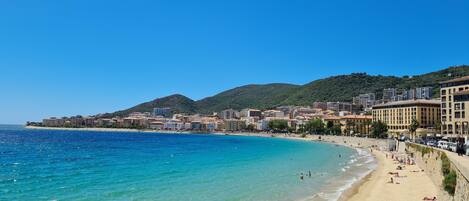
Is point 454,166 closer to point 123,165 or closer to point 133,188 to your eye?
point 133,188

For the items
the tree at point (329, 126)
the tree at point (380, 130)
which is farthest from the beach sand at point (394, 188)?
the tree at point (329, 126)

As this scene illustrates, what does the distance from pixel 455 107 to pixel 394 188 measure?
1406 inches

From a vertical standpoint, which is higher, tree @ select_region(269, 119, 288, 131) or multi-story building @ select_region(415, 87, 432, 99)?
multi-story building @ select_region(415, 87, 432, 99)

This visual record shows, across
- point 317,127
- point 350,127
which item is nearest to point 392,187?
point 350,127

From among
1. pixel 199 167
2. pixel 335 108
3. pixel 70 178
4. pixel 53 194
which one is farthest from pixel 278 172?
pixel 335 108

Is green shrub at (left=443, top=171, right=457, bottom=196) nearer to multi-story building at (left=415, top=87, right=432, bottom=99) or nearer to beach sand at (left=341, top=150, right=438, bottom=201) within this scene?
beach sand at (left=341, top=150, right=438, bottom=201)

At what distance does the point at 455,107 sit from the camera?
5888cm

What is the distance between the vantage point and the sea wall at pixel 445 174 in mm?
17156

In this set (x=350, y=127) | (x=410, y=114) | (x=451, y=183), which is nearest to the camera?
(x=451, y=183)

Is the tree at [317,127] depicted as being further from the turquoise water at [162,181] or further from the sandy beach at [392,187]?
the sandy beach at [392,187]

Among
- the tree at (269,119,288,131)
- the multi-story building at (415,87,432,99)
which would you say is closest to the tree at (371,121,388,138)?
the tree at (269,119,288,131)

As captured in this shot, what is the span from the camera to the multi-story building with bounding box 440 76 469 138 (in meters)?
56.5

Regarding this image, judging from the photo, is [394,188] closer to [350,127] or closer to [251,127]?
[350,127]

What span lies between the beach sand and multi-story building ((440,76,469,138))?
24.2 meters
